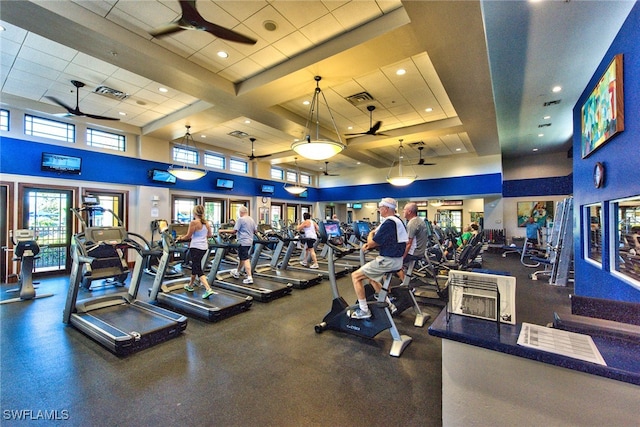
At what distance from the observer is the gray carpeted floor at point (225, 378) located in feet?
7.21

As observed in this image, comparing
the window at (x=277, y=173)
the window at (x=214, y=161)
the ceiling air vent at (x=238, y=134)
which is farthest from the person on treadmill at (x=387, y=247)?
the window at (x=277, y=173)

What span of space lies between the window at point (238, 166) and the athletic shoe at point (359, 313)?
9.20m

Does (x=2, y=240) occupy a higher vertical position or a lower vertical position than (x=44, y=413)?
higher

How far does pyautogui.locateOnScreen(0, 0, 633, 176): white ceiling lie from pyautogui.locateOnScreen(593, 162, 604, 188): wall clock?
1929mm

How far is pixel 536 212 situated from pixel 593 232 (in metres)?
9.63

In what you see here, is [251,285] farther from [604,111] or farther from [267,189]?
[267,189]

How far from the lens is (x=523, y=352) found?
1.29 metres

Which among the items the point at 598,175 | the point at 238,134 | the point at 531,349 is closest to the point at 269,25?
the point at 531,349

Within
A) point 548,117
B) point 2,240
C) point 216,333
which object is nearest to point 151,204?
point 2,240

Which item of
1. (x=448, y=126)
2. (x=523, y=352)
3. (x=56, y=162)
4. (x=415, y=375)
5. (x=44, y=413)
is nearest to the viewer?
(x=523, y=352)

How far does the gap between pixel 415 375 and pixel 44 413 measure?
10.3 feet

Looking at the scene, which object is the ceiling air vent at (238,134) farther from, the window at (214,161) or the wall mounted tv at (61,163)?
the wall mounted tv at (61,163)

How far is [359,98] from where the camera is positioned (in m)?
6.37

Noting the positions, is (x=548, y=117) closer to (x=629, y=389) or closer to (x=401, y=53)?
(x=401, y=53)
